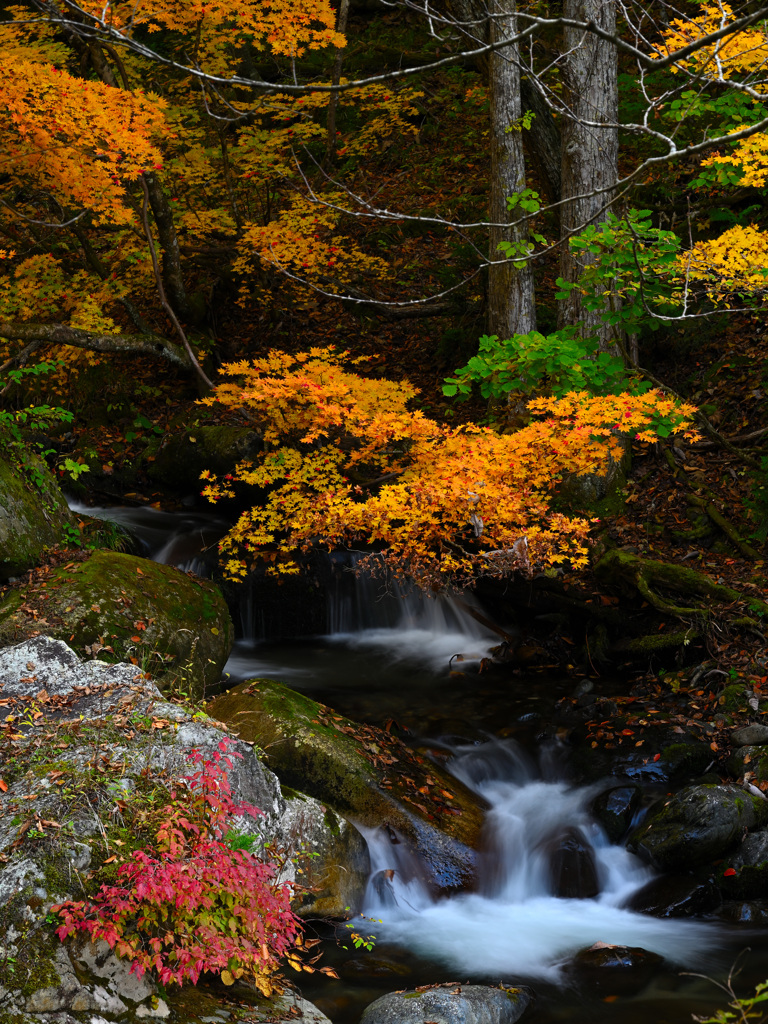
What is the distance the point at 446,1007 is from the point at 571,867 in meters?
2.25

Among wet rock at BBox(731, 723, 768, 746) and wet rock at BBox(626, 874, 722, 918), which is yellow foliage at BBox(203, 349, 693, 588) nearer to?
wet rock at BBox(731, 723, 768, 746)

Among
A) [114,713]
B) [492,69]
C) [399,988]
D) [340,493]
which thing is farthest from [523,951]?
[492,69]

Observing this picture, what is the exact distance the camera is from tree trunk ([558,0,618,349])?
341 inches

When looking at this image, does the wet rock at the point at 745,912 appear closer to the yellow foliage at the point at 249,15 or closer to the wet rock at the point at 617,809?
the wet rock at the point at 617,809

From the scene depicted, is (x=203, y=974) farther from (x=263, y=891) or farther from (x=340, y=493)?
(x=340, y=493)

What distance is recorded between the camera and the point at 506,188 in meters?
9.32

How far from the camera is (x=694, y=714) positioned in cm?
671

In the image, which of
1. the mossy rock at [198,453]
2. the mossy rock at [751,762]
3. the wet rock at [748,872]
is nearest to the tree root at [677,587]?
the mossy rock at [751,762]

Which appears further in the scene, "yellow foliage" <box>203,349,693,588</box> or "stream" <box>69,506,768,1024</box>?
"yellow foliage" <box>203,349,693,588</box>

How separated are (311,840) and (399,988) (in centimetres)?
97

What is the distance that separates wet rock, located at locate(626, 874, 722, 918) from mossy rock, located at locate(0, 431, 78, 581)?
5574mm

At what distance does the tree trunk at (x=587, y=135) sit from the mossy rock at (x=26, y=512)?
585 cm

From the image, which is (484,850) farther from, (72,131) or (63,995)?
(72,131)

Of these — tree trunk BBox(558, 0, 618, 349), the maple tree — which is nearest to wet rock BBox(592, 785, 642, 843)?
the maple tree
